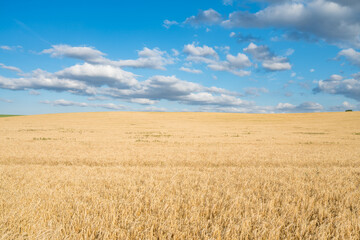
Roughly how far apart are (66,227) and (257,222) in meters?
3.39

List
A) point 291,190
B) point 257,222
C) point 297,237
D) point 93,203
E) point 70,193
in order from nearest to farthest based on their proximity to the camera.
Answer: point 297,237 → point 257,222 → point 93,203 → point 70,193 → point 291,190

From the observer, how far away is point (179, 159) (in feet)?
39.4

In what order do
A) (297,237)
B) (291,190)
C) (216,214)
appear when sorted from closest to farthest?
(297,237) → (216,214) → (291,190)

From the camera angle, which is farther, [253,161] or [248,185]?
[253,161]

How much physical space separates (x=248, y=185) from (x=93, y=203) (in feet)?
14.1

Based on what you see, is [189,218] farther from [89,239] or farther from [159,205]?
[89,239]

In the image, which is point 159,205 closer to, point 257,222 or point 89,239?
point 89,239

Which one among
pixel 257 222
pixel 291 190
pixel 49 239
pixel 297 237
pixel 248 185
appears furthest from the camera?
pixel 248 185

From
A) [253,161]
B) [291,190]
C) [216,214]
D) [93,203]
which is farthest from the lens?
[253,161]

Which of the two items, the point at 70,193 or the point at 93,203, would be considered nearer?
the point at 93,203

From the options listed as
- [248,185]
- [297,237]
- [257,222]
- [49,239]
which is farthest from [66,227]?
[248,185]

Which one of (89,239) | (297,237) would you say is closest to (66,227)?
(89,239)

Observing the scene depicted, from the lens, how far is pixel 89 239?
3486 mm

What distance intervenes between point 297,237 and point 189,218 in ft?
6.14
